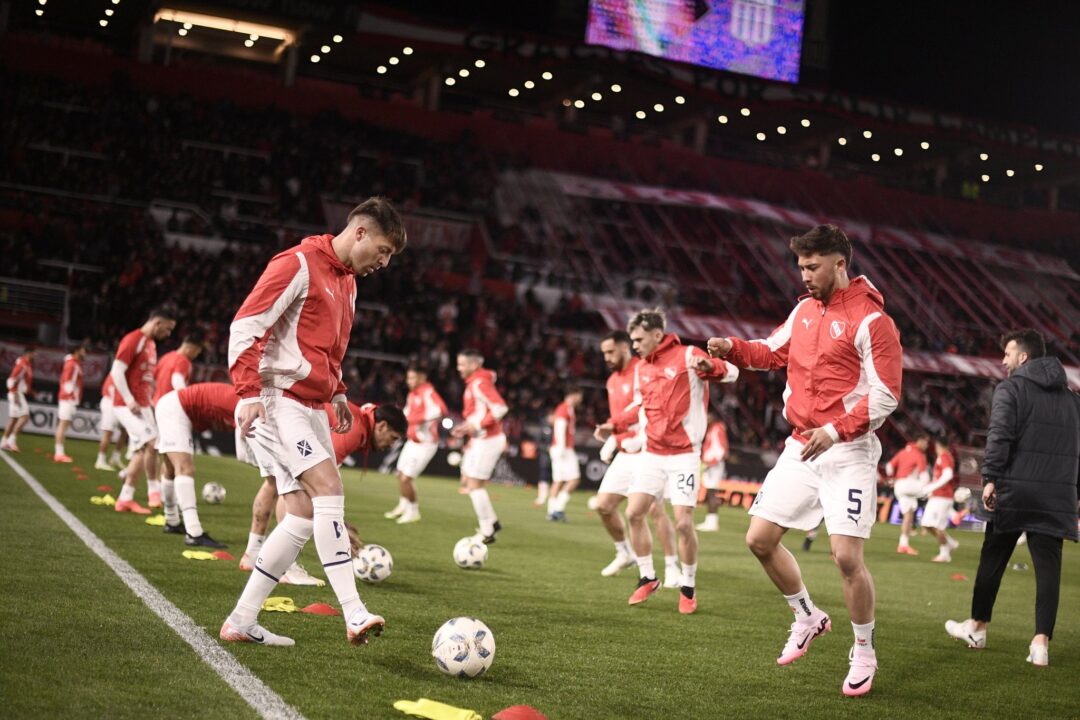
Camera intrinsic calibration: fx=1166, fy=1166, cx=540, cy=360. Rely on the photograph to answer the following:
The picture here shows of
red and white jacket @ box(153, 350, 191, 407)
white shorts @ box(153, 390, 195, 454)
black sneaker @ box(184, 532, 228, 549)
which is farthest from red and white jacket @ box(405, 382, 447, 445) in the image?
white shorts @ box(153, 390, 195, 454)

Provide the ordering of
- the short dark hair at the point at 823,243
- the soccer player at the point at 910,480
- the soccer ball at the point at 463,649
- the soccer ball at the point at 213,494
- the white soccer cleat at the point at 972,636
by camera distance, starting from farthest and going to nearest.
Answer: the soccer player at the point at 910,480
the soccer ball at the point at 213,494
the white soccer cleat at the point at 972,636
the short dark hair at the point at 823,243
the soccer ball at the point at 463,649

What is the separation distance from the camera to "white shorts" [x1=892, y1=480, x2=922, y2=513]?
812 inches

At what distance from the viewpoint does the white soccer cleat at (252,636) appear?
6.27m

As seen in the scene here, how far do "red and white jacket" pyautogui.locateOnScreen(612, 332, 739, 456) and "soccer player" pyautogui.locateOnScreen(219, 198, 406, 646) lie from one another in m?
4.62

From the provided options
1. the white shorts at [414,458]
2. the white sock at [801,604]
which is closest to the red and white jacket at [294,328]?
the white sock at [801,604]

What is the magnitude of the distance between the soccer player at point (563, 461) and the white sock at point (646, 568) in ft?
30.9

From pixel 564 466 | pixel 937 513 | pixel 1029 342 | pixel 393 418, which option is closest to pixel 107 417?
pixel 564 466

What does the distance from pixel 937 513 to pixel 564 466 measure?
6.56 meters

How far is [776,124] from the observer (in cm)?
4606

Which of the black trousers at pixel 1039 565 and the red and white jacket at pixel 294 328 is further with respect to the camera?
the black trousers at pixel 1039 565

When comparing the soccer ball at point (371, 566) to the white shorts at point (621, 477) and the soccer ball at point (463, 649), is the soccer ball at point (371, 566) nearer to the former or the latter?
the white shorts at point (621, 477)

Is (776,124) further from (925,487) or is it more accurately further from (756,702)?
(756,702)

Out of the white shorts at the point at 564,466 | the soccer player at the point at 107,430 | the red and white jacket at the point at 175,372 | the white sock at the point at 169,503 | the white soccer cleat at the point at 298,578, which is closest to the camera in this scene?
the white soccer cleat at the point at 298,578

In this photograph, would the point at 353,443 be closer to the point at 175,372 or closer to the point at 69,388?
the point at 175,372
